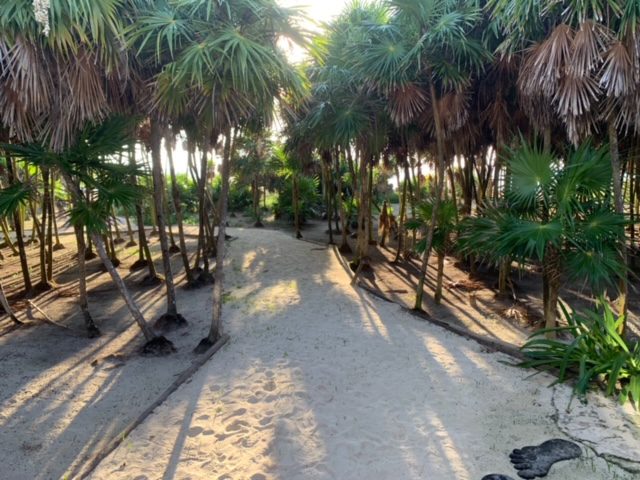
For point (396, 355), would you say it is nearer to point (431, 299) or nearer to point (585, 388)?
point (585, 388)

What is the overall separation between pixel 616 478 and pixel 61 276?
1241 cm

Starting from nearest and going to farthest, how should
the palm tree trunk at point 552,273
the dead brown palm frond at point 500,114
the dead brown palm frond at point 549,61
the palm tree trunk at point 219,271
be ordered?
the dead brown palm frond at point 549,61, the palm tree trunk at point 552,273, the palm tree trunk at point 219,271, the dead brown palm frond at point 500,114

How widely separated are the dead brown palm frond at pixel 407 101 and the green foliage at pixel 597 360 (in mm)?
4354

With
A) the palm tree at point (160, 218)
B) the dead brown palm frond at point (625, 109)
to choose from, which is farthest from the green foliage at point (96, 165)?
the dead brown palm frond at point (625, 109)

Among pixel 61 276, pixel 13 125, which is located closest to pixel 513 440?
pixel 13 125

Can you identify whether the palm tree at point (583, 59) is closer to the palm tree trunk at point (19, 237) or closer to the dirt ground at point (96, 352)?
the dirt ground at point (96, 352)

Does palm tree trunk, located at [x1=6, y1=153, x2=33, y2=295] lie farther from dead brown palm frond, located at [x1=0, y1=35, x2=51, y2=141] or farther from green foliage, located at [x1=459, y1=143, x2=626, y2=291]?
green foliage, located at [x1=459, y1=143, x2=626, y2=291]

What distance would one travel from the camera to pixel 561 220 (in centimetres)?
546

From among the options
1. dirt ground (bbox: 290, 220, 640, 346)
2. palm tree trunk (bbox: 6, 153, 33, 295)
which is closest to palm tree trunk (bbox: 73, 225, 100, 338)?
palm tree trunk (bbox: 6, 153, 33, 295)

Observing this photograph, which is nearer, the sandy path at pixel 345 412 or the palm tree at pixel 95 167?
the sandy path at pixel 345 412

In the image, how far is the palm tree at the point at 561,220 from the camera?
17.7 ft

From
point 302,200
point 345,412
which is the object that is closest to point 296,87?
point 345,412

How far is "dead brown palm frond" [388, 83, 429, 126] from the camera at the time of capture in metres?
8.02

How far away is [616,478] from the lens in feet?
11.5
